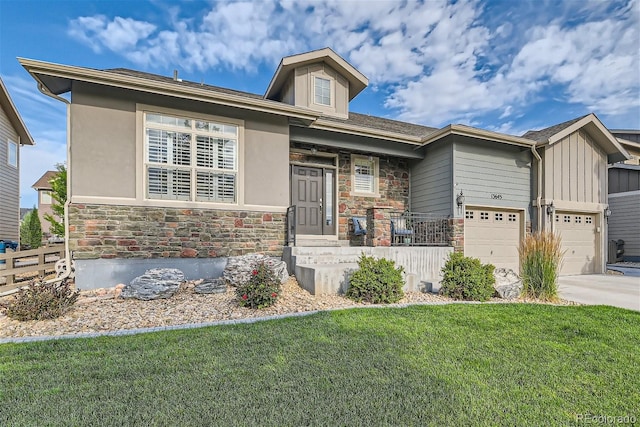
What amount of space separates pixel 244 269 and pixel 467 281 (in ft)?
13.6

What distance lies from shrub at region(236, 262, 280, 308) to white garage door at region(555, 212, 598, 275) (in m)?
9.22

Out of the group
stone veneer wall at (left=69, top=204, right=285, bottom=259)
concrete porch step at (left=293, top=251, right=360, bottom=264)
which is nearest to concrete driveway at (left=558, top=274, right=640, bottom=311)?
concrete porch step at (left=293, top=251, right=360, bottom=264)

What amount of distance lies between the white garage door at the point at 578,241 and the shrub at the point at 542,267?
461 centimetres

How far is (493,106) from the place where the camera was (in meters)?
15.3

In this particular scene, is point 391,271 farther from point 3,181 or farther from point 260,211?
point 3,181

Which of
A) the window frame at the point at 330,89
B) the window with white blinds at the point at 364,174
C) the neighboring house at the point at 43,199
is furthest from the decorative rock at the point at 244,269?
the neighboring house at the point at 43,199

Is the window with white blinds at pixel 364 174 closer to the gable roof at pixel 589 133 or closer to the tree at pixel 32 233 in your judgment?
the gable roof at pixel 589 133

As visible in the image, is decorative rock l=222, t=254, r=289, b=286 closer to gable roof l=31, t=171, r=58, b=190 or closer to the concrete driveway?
the concrete driveway

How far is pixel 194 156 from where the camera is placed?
250 inches

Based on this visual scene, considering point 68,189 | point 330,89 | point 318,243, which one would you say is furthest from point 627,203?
point 68,189

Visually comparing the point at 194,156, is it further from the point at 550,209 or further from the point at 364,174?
the point at 550,209

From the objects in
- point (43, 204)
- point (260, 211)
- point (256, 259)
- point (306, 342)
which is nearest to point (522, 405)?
point (306, 342)

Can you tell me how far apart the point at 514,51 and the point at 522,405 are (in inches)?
481

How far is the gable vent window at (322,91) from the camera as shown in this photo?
8938 mm
